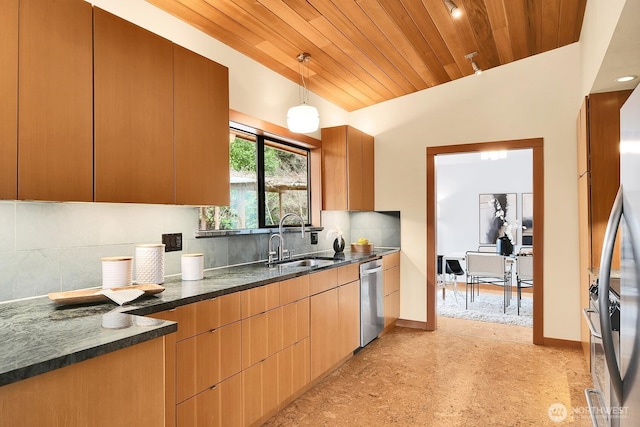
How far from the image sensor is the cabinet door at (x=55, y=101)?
1497 millimetres

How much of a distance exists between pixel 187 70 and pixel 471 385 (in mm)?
2963

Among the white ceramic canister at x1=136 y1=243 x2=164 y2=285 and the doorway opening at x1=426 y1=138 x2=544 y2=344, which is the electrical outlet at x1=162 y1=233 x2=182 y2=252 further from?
the doorway opening at x1=426 y1=138 x2=544 y2=344

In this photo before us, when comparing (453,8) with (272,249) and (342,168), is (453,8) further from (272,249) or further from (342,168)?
(272,249)

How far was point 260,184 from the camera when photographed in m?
3.46

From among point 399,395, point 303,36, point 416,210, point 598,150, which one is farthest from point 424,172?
point 399,395

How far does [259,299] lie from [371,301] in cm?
182

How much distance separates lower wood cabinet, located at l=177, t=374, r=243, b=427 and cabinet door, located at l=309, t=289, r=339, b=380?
32.3 inches

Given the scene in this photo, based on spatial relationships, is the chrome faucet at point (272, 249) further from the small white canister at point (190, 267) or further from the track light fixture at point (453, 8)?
the track light fixture at point (453, 8)

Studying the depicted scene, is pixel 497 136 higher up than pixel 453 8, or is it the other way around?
pixel 453 8

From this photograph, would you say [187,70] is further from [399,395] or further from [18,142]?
[399,395]

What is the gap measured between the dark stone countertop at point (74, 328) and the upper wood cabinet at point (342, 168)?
218 cm

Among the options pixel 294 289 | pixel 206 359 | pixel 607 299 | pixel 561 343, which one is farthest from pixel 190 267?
pixel 561 343

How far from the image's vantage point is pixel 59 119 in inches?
63.1

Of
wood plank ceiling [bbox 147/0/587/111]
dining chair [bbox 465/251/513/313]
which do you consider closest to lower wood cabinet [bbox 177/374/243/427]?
wood plank ceiling [bbox 147/0/587/111]
